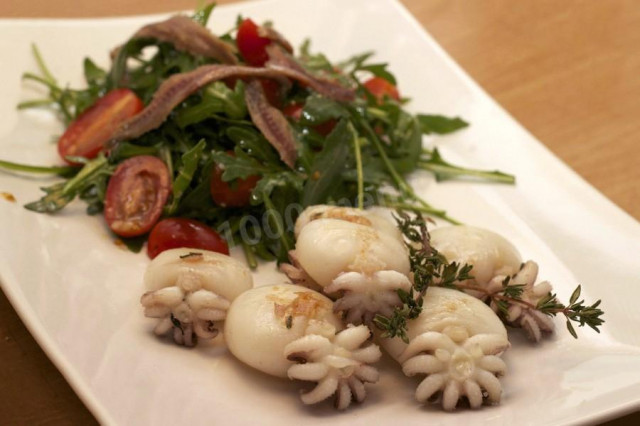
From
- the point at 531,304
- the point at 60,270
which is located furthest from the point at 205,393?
the point at 531,304

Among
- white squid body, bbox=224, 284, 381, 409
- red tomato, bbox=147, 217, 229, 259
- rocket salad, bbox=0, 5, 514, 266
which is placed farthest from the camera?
rocket salad, bbox=0, 5, 514, 266

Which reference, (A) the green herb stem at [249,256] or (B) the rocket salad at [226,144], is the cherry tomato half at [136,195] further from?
(A) the green herb stem at [249,256]

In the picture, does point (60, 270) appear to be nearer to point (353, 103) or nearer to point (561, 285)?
point (353, 103)

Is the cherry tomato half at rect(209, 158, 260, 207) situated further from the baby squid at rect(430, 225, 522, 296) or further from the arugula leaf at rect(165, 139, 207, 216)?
the baby squid at rect(430, 225, 522, 296)

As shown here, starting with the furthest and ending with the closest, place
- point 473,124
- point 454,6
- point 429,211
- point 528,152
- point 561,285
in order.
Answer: point 454,6 < point 473,124 < point 528,152 < point 429,211 < point 561,285

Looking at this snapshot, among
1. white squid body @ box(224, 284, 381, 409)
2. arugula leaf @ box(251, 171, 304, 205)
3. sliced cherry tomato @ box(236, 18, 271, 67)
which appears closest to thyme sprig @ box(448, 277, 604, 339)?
white squid body @ box(224, 284, 381, 409)

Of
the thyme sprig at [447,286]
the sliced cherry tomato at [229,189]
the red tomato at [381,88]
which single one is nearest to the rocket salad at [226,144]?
the sliced cherry tomato at [229,189]

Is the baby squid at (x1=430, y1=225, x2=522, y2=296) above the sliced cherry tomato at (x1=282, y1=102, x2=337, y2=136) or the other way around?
the other way around

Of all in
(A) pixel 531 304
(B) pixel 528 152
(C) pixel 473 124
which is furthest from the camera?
(C) pixel 473 124
